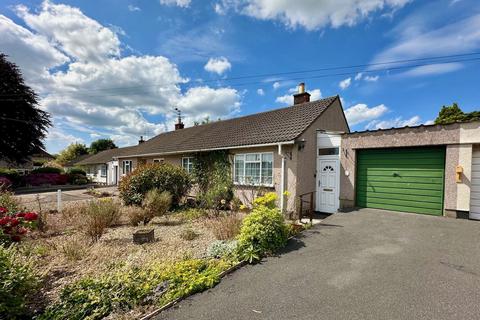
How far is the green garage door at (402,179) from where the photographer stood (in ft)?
24.4

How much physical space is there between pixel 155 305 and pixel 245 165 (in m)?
8.35

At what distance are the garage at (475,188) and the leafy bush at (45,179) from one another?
3176cm

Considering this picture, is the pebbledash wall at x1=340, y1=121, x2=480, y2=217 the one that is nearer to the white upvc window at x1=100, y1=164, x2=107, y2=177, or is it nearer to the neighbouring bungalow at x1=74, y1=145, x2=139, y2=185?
the neighbouring bungalow at x1=74, y1=145, x2=139, y2=185

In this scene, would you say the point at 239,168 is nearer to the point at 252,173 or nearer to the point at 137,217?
the point at 252,173

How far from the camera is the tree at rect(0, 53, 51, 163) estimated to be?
20.9m

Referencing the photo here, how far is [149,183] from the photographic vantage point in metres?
11.4

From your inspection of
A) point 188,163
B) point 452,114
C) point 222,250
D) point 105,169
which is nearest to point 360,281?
point 222,250

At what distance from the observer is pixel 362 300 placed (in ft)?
11.4

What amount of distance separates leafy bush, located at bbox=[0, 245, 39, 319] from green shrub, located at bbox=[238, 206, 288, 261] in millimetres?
3674

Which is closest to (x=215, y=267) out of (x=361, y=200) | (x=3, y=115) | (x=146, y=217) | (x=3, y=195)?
(x=146, y=217)

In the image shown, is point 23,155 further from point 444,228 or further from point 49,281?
point 444,228

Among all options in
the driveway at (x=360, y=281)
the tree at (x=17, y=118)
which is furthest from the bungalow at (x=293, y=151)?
the tree at (x=17, y=118)

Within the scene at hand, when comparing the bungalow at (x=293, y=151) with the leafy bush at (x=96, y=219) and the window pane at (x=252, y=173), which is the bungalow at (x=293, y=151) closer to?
the window pane at (x=252, y=173)

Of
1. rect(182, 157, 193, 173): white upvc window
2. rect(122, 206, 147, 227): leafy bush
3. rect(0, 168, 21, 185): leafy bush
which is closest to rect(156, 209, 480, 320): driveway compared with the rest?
rect(122, 206, 147, 227): leafy bush
